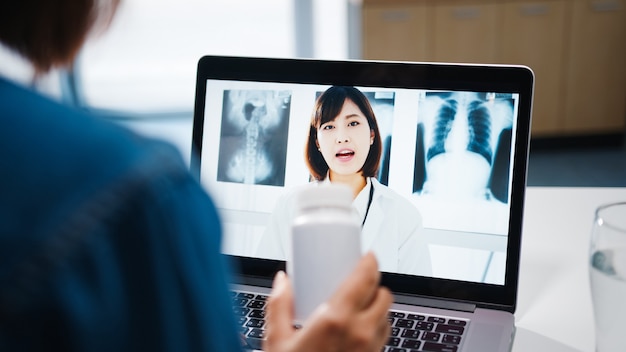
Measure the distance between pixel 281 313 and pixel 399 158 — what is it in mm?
374

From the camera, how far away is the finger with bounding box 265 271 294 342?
47cm

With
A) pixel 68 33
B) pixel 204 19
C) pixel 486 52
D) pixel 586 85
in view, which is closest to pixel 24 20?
pixel 68 33

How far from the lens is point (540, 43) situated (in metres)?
3.23

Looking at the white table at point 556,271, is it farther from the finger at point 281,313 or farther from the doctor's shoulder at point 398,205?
the finger at point 281,313

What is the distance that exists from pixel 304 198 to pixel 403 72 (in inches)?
15.0

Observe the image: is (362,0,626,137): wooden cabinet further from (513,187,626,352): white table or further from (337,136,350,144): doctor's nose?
(337,136,350,144): doctor's nose

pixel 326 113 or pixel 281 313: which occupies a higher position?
pixel 326 113

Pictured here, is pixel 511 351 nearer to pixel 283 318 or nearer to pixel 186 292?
pixel 283 318

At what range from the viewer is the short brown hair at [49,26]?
0.37m

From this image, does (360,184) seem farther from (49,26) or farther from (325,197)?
(49,26)

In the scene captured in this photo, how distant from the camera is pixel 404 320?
76cm

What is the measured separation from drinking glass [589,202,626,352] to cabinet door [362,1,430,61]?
8.60ft

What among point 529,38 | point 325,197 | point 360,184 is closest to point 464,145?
point 360,184

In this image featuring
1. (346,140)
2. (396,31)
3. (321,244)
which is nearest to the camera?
(321,244)
